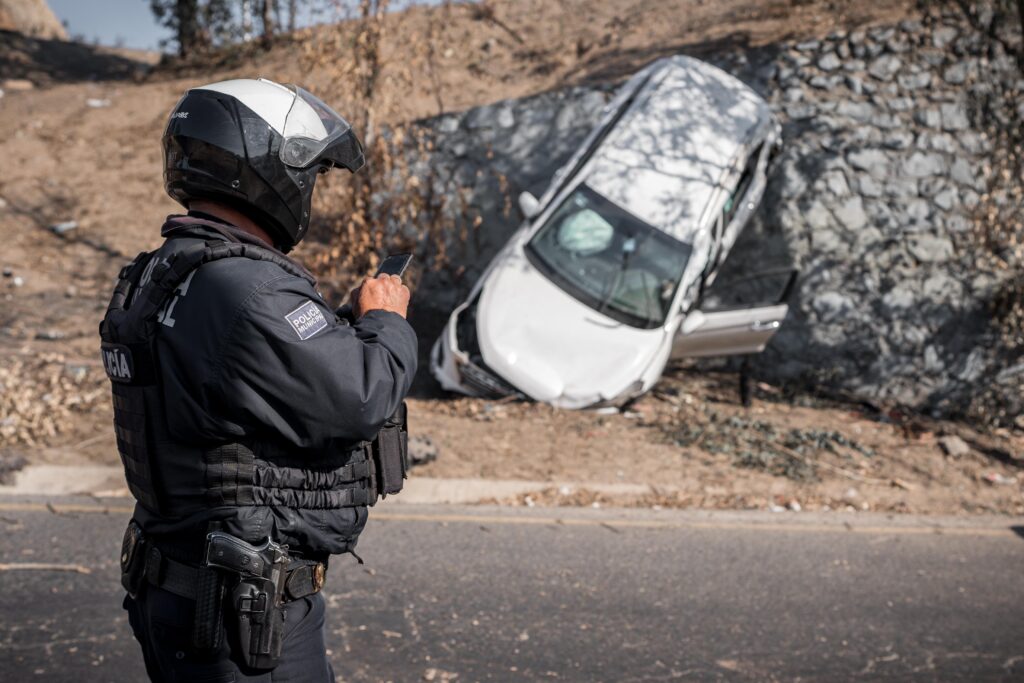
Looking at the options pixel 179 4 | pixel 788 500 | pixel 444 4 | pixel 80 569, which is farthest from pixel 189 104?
pixel 179 4

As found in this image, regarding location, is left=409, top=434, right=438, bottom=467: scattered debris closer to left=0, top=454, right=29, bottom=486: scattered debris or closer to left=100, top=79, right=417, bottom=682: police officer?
left=0, top=454, right=29, bottom=486: scattered debris

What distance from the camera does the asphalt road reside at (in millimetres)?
4426

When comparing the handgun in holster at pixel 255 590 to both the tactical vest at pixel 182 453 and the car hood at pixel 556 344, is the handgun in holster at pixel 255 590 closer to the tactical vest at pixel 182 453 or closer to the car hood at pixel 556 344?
the tactical vest at pixel 182 453

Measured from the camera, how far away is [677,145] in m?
9.59

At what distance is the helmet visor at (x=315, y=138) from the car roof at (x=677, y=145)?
6769 mm

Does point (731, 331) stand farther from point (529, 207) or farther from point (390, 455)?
point (390, 455)

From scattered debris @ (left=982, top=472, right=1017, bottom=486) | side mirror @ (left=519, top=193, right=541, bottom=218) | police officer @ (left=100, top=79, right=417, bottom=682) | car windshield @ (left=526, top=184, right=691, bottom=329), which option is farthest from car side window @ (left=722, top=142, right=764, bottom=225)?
police officer @ (left=100, top=79, right=417, bottom=682)

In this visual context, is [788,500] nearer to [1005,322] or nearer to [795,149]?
[1005,322]

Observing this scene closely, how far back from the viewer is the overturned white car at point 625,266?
27.7 ft

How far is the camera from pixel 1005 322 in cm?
1074

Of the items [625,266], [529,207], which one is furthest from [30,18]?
[625,266]

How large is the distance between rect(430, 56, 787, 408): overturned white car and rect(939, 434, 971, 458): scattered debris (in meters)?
1.67

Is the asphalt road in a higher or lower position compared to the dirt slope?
higher

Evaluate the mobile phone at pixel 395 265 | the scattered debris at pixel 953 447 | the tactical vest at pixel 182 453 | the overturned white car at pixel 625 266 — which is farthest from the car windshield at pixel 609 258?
the tactical vest at pixel 182 453
